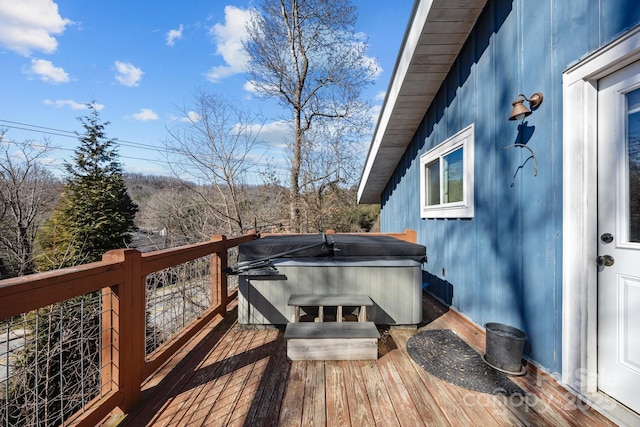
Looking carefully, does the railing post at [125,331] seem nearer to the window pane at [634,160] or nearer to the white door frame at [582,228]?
the white door frame at [582,228]

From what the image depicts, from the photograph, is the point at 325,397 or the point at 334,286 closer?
the point at 325,397

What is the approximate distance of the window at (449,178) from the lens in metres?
3.01

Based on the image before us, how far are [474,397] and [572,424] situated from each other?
0.48 metres

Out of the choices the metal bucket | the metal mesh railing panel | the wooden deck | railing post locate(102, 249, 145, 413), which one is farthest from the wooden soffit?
the metal mesh railing panel

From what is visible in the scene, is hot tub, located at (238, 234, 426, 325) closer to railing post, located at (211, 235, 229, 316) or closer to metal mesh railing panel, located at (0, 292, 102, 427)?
railing post, located at (211, 235, 229, 316)

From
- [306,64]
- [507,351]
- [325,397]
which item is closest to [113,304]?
[325,397]

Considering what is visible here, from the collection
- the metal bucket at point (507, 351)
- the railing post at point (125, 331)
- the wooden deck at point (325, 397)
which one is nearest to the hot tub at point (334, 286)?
the wooden deck at point (325, 397)

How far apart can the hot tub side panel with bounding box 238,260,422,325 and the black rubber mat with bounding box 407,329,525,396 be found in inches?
11.1

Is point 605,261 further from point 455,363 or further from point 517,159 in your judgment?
point 455,363

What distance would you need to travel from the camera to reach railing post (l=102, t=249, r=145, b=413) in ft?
5.00

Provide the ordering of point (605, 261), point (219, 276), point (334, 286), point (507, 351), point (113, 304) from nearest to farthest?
point (113, 304) < point (605, 261) < point (507, 351) < point (334, 286) < point (219, 276)

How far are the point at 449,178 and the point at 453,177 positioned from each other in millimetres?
105

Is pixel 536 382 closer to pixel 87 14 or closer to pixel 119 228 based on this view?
pixel 119 228

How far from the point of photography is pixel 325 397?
1.71 m
